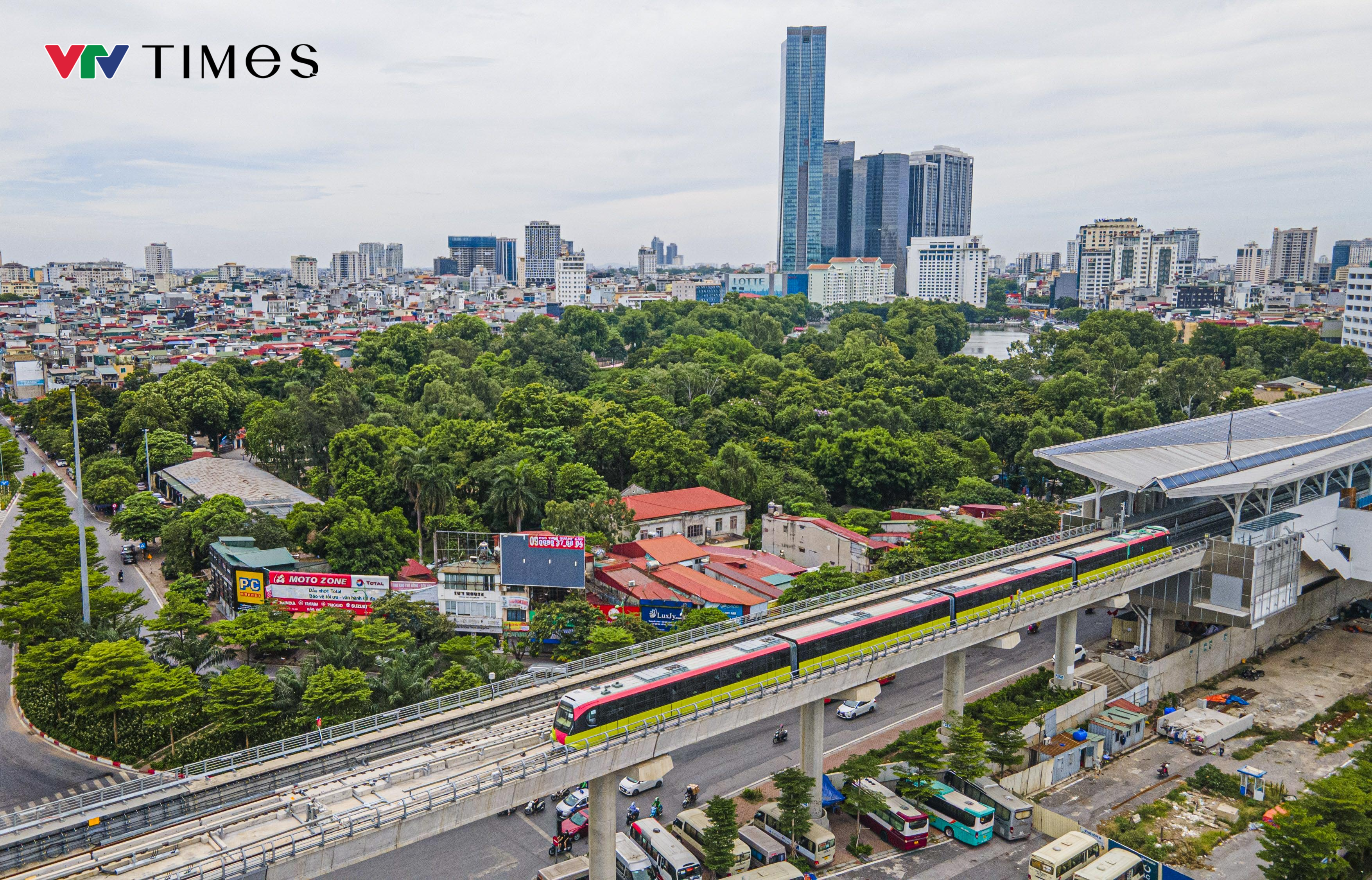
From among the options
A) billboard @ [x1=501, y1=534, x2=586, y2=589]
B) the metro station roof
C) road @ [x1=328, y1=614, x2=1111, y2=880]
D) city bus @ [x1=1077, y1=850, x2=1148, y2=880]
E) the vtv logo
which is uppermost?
the vtv logo

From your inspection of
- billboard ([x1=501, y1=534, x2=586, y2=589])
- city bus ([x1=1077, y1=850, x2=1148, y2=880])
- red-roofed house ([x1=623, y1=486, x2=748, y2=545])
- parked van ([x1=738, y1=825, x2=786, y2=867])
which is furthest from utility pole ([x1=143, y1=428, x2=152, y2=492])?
city bus ([x1=1077, y1=850, x2=1148, y2=880])

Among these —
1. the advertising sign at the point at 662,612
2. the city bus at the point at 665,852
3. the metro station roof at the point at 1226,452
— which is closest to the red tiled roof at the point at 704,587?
the advertising sign at the point at 662,612

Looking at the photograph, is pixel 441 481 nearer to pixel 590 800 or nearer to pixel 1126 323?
pixel 590 800

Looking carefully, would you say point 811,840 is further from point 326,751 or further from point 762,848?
point 326,751

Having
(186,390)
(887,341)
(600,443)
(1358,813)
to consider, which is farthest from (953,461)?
(186,390)

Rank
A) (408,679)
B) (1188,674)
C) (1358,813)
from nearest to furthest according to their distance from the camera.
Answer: (1358,813) < (408,679) < (1188,674)

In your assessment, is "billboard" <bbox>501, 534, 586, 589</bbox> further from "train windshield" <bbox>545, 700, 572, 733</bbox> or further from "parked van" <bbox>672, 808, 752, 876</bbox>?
"train windshield" <bbox>545, 700, 572, 733</bbox>
